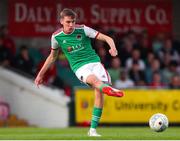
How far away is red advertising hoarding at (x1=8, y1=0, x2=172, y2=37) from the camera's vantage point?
23.1 m

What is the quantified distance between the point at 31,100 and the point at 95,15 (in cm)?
425

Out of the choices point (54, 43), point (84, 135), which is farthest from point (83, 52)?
point (84, 135)

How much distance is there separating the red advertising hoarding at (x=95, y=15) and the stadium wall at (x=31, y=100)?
9.64ft

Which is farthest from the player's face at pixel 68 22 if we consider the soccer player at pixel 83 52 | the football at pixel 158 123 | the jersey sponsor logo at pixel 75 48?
the football at pixel 158 123

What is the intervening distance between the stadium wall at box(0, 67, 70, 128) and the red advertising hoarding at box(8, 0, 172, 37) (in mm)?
2938

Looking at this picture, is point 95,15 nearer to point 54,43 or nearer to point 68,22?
point 54,43

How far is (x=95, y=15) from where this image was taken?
23.5 m

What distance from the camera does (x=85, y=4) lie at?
2350 cm

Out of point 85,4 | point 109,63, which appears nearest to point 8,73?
point 109,63

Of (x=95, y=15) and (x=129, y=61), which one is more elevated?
(x=95, y=15)

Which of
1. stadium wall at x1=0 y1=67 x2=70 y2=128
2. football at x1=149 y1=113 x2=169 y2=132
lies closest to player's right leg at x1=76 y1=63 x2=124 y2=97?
football at x1=149 y1=113 x2=169 y2=132

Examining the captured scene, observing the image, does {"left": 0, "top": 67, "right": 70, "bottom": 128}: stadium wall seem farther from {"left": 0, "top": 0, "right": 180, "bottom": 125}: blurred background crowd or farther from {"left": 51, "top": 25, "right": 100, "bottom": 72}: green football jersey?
{"left": 51, "top": 25, "right": 100, "bottom": 72}: green football jersey

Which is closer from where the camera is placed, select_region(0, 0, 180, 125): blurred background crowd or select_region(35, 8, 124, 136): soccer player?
select_region(35, 8, 124, 136): soccer player

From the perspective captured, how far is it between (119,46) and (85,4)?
2.43m
